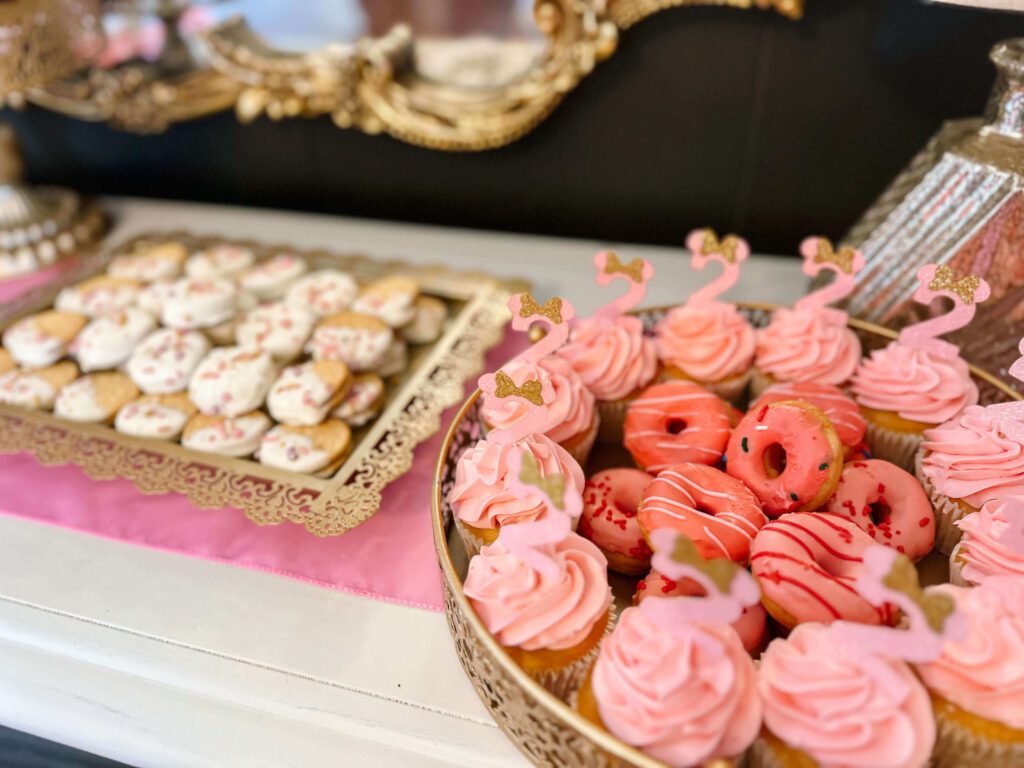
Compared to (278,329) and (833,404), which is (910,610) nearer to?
(833,404)

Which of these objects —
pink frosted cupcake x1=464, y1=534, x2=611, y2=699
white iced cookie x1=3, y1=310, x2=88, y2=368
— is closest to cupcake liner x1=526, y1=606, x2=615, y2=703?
pink frosted cupcake x1=464, y1=534, x2=611, y2=699

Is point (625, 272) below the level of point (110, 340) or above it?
above

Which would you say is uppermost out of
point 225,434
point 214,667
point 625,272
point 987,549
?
point 625,272

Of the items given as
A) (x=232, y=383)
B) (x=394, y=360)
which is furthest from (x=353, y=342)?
(x=232, y=383)

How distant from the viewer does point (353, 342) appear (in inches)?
46.1

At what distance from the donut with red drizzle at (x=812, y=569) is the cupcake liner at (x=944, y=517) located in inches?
5.5

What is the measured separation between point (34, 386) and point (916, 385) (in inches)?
50.4

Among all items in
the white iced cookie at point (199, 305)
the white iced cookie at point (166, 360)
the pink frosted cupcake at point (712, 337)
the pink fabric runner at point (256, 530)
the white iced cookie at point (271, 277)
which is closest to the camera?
the pink fabric runner at point (256, 530)

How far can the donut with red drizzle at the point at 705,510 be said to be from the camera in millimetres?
777

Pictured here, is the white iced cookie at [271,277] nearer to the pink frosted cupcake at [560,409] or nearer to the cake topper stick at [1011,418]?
the pink frosted cupcake at [560,409]

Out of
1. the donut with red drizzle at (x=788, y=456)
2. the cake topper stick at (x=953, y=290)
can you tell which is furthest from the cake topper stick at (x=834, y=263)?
the donut with red drizzle at (x=788, y=456)

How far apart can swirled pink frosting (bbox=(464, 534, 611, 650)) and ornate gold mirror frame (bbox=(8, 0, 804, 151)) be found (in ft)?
3.20

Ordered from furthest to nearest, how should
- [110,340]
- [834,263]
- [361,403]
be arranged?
[110,340] < [361,403] < [834,263]

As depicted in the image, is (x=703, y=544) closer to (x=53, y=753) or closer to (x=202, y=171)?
(x=53, y=753)
